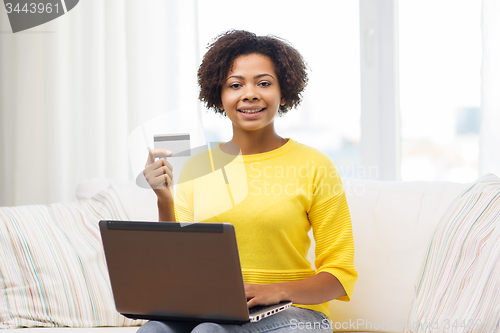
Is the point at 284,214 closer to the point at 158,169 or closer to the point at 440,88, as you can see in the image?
the point at 158,169

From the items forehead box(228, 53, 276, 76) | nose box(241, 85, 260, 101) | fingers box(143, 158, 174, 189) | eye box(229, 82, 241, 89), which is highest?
forehead box(228, 53, 276, 76)

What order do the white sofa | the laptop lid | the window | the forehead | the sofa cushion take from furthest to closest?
the window < the sofa cushion < the forehead < the white sofa < the laptop lid

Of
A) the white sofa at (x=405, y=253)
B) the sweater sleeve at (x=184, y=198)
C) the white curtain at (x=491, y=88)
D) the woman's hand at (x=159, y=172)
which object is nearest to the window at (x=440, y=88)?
the white curtain at (x=491, y=88)

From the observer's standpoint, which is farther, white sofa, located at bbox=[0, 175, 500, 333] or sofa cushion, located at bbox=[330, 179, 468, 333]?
sofa cushion, located at bbox=[330, 179, 468, 333]

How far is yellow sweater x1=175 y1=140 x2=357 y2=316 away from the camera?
1.13 m

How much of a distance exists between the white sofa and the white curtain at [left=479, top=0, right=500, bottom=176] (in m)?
0.33

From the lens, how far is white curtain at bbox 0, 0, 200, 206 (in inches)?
81.6

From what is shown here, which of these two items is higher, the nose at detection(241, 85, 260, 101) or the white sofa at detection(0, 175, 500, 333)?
the nose at detection(241, 85, 260, 101)

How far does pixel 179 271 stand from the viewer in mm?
891

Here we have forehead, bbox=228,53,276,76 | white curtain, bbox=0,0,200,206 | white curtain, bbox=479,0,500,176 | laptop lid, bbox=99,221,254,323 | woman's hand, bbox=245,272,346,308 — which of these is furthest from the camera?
white curtain, bbox=0,0,200,206

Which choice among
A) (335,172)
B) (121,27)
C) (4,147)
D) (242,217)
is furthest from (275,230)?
(4,147)

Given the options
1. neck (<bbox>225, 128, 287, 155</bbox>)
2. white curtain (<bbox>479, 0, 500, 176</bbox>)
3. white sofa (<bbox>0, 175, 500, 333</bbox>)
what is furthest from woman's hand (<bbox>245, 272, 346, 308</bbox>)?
white curtain (<bbox>479, 0, 500, 176</bbox>)

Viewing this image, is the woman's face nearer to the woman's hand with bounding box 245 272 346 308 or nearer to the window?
the woman's hand with bounding box 245 272 346 308

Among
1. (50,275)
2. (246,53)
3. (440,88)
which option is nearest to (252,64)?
(246,53)
